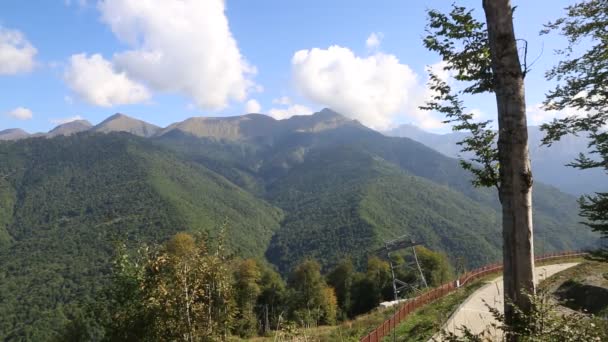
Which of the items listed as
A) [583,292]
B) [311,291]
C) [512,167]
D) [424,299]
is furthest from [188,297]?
[311,291]

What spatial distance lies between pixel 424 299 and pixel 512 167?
1605 cm

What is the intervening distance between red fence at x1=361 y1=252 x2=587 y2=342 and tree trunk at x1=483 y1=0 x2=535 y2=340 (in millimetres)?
7270

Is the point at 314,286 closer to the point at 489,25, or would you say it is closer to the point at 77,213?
the point at 489,25

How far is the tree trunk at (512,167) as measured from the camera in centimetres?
379

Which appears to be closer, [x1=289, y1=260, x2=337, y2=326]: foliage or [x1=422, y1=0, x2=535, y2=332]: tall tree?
[x1=422, y1=0, x2=535, y2=332]: tall tree

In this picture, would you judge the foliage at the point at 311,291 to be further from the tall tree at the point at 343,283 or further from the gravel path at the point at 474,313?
the gravel path at the point at 474,313

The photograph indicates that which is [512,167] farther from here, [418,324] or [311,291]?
[311,291]

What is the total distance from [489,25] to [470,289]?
60.3 feet

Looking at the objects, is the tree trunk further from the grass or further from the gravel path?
the gravel path

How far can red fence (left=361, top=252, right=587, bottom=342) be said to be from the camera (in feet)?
39.7

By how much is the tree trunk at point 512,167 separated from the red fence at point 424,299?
727 centimetres

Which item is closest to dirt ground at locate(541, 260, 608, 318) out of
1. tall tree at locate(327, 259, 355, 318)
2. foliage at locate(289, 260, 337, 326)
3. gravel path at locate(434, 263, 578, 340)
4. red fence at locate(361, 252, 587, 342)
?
gravel path at locate(434, 263, 578, 340)

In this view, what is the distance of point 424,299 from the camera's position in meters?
18.4

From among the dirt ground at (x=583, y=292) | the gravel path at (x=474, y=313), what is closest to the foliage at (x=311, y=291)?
the gravel path at (x=474, y=313)
